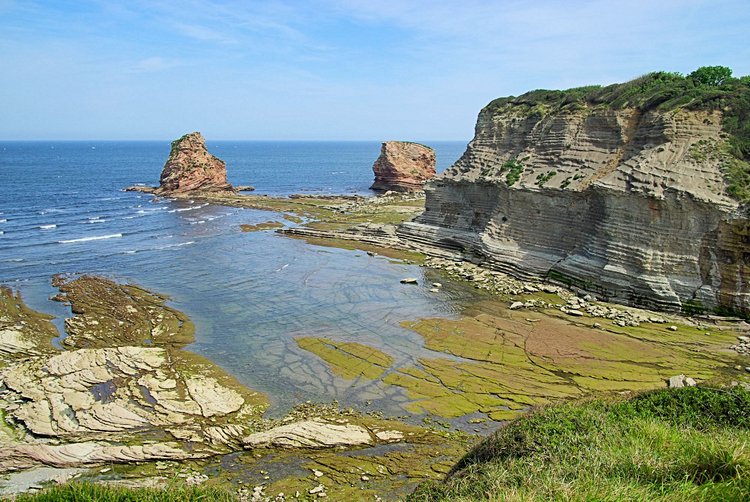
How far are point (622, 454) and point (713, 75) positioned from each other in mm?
35270

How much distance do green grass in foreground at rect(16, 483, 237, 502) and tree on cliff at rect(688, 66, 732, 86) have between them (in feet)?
128

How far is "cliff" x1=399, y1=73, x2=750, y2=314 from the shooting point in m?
28.5

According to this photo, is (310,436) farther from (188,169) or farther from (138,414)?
(188,169)

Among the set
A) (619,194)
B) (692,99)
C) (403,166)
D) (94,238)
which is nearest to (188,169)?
(403,166)

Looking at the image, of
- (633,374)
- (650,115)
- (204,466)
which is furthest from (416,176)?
(204,466)

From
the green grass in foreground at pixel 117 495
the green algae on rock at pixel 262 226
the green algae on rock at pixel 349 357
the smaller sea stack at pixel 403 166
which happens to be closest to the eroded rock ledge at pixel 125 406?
the green algae on rock at pixel 349 357

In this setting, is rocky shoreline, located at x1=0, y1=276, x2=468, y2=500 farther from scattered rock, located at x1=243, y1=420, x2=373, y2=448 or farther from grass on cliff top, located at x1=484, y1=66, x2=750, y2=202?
grass on cliff top, located at x1=484, y1=66, x2=750, y2=202

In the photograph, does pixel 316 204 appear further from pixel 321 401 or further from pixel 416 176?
pixel 321 401

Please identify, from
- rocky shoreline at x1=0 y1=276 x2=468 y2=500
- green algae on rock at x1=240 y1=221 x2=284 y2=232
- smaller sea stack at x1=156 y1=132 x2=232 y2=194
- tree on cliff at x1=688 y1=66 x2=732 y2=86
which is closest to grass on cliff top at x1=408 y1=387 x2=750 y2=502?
rocky shoreline at x1=0 y1=276 x2=468 y2=500

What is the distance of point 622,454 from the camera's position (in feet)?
35.2

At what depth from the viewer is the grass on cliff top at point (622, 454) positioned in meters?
8.95

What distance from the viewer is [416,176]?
86.9 meters

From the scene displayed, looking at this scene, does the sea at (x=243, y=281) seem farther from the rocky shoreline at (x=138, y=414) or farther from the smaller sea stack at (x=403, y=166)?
the smaller sea stack at (x=403, y=166)

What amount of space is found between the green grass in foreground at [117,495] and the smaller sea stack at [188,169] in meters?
75.8
